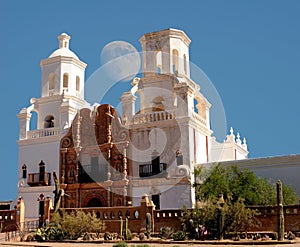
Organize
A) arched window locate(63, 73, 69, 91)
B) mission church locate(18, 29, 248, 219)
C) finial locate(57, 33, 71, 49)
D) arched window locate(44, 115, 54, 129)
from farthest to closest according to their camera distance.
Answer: finial locate(57, 33, 71, 49)
arched window locate(63, 73, 69, 91)
arched window locate(44, 115, 54, 129)
mission church locate(18, 29, 248, 219)

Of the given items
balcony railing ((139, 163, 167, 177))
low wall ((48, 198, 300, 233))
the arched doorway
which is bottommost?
low wall ((48, 198, 300, 233))

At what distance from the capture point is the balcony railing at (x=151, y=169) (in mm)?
31484

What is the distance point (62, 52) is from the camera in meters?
39.5

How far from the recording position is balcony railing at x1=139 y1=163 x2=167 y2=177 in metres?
31.5

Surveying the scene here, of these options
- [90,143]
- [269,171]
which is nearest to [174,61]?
[90,143]

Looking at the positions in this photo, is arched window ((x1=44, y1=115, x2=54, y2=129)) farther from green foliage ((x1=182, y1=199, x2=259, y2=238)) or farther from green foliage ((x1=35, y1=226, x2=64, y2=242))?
green foliage ((x1=182, y1=199, x2=259, y2=238))

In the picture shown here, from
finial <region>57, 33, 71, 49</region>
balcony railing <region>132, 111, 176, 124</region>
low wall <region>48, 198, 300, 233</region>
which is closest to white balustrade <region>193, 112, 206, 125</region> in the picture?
balcony railing <region>132, 111, 176, 124</region>

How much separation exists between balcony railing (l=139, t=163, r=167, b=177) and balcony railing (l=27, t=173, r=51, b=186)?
7.83 meters

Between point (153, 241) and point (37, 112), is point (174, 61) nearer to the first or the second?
point (37, 112)

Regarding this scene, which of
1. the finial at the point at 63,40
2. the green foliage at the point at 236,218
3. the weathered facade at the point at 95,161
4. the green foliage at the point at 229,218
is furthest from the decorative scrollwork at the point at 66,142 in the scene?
the green foliage at the point at 236,218

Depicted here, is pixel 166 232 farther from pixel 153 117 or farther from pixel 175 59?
pixel 175 59

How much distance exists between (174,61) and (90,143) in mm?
8950

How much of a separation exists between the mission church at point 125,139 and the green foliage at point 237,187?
112 centimetres

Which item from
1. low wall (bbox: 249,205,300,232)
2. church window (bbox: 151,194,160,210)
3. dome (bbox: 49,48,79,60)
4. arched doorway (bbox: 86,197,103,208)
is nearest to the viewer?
low wall (bbox: 249,205,300,232)
